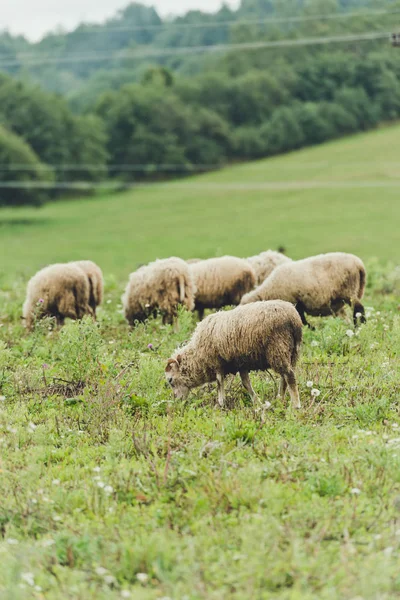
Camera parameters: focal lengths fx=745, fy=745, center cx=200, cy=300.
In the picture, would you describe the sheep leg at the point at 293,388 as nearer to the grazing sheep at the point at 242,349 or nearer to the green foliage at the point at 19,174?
the grazing sheep at the point at 242,349

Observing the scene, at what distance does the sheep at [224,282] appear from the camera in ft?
38.1

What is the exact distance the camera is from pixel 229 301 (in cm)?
1172

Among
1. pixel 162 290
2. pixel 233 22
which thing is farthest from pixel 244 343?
pixel 233 22

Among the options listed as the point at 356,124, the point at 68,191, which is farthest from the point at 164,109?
the point at 356,124

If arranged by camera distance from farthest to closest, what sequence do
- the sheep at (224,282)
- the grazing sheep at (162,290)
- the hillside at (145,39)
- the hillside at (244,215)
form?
1. the hillside at (145,39)
2. the hillside at (244,215)
3. the sheep at (224,282)
4. the grazing sheep at (162,290)

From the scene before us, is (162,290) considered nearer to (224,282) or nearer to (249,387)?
(224,282)

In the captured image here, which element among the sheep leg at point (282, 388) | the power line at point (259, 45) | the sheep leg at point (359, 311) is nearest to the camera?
the sheep leg at point (282, 388)

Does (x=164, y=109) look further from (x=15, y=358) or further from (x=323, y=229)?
(x=15, y=358)

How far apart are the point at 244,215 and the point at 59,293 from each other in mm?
40799

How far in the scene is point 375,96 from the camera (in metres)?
61.2

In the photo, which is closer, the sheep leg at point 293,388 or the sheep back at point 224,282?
the sheep leg at point 293,388

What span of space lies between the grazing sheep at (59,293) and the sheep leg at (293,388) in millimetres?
4970

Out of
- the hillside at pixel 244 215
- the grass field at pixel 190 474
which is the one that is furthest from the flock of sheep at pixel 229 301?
the hillside at pixel 244 215

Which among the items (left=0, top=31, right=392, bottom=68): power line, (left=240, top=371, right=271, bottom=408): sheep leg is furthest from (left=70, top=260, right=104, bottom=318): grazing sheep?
(left=0, top=31, right=392, bottom=68): power line
